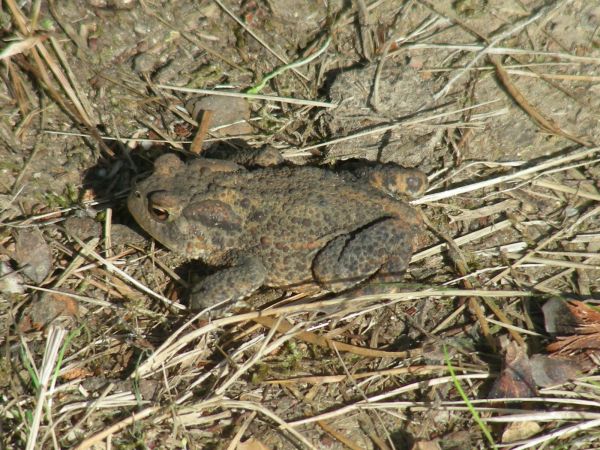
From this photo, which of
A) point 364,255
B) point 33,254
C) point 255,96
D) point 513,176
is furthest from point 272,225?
point 513,176

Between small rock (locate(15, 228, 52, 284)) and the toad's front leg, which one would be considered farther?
small rock (locate(15, 228, 52, 284))

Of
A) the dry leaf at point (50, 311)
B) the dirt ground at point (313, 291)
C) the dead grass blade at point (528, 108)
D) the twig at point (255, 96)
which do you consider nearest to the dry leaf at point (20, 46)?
the dirt ground at point (313, 291)

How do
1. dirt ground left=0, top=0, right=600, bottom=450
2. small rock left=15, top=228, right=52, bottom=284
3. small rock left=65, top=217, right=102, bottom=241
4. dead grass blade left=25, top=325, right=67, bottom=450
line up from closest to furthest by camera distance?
dead grass blade left=25, top=325, right=67, bottom=450 → dirt ground left=0, top=0, right=600, bottom=450 → small rock left=15, top=228, right=52, bottom=284 → small rock left=65, top=217, right=102, bottom=241

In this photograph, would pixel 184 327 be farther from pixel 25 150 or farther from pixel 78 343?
pixel 25 150

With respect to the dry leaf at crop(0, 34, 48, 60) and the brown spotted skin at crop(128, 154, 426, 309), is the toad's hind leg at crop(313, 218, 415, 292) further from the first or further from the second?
the dry leaf at crop(0, 34, 48, 60)

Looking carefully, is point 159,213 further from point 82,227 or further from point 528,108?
point 528,108

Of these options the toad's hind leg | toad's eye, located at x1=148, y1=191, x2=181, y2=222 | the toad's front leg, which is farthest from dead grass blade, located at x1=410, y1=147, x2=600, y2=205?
toad's eye, located at x1=148, y1=191, x2=181, y2=222

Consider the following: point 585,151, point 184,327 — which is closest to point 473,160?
point 585,151

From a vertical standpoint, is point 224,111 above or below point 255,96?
below
